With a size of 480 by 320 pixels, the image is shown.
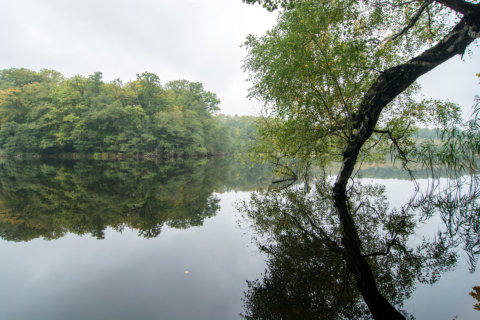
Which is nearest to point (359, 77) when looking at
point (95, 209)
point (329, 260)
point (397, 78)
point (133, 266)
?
point (397, 78)

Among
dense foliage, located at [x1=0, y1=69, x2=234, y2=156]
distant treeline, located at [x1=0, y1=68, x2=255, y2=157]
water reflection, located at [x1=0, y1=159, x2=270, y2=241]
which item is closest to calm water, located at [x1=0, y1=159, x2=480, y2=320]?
water reflection, located at [x1=0, y1=159, x2=270, y2=241]

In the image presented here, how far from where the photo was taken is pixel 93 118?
152 feet

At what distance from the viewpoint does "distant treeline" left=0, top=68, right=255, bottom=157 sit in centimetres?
4784

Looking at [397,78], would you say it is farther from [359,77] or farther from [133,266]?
[133,266]

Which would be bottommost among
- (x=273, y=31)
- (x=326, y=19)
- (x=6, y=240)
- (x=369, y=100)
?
Answer: (x=6, y=240)

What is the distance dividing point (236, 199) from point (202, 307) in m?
8.36

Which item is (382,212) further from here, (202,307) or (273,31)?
(273,31)

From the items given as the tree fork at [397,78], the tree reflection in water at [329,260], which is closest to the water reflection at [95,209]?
the tree reflection in water at [329,260]

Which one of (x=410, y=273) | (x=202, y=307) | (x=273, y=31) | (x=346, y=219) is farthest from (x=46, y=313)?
(x=273, y=31)

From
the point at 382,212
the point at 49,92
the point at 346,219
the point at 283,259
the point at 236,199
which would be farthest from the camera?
the point at 49,92

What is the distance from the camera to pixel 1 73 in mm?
56906

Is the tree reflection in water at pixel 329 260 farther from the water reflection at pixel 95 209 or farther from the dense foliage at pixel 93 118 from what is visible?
the dense foliage at pixel 93 118

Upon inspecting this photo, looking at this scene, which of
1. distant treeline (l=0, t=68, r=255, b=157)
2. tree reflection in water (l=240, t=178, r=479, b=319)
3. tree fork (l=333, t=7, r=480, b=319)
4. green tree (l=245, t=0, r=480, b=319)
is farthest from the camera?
distant treeline (l=0, t=68, r=255, b=157)

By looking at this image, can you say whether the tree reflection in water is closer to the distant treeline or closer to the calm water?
the calm water
